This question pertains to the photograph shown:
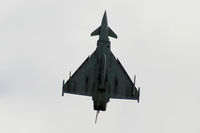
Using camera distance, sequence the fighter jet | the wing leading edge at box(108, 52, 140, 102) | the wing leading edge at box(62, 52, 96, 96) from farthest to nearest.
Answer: the wing leading edge at box(108, 52, 140, 102) → the wing leading edge at box(62, 52, 96, 96) → the fighter jet

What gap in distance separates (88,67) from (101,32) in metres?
5.22

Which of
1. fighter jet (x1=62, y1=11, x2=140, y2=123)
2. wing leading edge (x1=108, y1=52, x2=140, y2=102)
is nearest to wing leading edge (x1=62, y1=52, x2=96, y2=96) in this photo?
fighter jet (x1=62, y1=11, x2=140, y2=123)

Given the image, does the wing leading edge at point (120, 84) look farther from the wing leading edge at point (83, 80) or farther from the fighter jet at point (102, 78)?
the wing leading edge at point (83, 80)

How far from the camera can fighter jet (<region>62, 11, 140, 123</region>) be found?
110 meters

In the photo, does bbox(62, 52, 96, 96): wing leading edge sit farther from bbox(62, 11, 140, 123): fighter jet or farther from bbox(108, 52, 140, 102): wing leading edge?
bbox(108, 52, 140, 102): wing leading edge

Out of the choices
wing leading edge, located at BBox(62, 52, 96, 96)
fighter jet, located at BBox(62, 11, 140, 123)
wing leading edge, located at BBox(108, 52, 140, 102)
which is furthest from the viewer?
wing leading edge, located at BBox(108, 52, 140, 102)

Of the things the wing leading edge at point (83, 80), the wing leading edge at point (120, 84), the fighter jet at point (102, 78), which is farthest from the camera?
the wing leading edge at point (120, 84)

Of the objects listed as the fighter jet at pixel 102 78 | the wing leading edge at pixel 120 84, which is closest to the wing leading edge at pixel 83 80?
the fighter jet at pixel 102 78

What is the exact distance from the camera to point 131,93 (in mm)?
114000

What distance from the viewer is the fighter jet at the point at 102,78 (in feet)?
361

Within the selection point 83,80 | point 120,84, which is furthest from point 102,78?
point 120,84

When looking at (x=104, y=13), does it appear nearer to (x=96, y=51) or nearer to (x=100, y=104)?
(x=96, y=51)

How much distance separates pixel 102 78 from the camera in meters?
110

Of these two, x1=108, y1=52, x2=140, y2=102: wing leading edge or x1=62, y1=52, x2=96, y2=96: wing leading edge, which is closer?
x1=62, y1=52, x2=96, y2=96: wing leading edge
